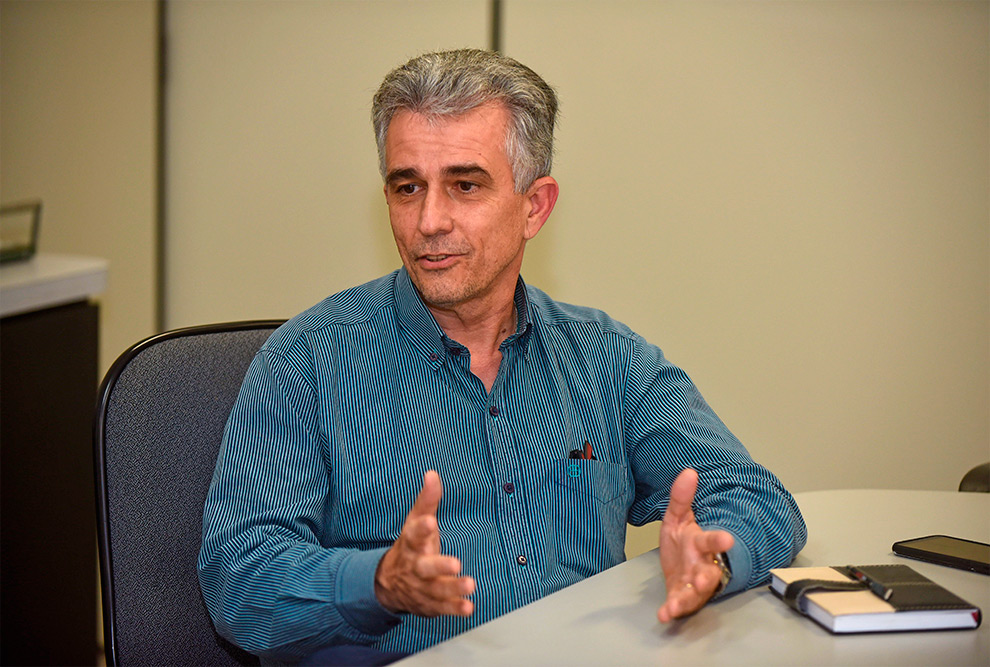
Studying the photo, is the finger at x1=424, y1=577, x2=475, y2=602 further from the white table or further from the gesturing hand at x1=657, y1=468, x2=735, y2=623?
the gesturing hand at x1=657, y1=468, x2=735, y2=623

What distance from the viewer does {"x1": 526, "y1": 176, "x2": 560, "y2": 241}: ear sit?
1640 mm

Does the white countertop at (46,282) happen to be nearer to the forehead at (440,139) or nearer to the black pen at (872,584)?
the forehead at (440,139)

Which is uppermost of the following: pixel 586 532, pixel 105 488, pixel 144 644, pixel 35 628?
pixel 105 488

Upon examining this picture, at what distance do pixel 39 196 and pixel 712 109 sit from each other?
2.16 m

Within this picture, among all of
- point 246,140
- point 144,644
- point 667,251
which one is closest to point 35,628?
point 144,644

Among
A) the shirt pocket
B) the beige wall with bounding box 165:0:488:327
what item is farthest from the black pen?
the beige wall with bounding box 165:0:488:327

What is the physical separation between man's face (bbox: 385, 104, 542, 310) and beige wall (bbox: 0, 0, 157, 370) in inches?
71.7

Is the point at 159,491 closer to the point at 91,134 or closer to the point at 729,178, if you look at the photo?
the point at 729,178

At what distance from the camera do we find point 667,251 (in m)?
2.55

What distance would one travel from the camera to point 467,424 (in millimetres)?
1440

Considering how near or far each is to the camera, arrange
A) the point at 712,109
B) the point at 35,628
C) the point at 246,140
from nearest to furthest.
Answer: the point at 35,628 < the point at 712,109 < the point at 246,140

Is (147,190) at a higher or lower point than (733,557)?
higher

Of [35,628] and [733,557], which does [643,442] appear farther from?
[35,628]

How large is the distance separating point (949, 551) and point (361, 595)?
0.81 meters
